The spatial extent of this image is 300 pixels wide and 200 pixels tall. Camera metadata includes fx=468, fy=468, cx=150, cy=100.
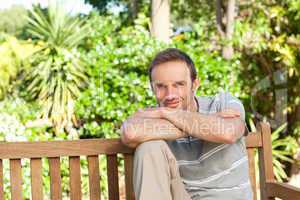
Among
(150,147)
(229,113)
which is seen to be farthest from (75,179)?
(229,113)

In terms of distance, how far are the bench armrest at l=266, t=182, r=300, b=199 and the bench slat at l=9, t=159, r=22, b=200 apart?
1.33 metres

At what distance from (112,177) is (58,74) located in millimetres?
3326

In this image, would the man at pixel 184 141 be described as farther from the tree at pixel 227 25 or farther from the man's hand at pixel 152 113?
the tree at pixel 227 25

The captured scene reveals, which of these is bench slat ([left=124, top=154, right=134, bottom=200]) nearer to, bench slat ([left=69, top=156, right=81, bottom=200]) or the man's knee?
bench slat ([left=69, top=156, right=81, bottom=200])

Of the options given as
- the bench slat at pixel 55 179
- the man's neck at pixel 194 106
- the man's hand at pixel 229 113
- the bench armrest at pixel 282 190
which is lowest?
the bench armrest at pixel 282 190

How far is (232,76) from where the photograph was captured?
5.52 metres

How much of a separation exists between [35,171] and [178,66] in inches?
35.7

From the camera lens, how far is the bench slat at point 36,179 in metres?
2.37

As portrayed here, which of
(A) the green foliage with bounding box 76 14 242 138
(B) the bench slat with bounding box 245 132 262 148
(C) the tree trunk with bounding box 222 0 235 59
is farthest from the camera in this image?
(C) the tree trunk with bounding box 222 0 235 59

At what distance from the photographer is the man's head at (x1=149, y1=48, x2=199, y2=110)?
2.21 meters

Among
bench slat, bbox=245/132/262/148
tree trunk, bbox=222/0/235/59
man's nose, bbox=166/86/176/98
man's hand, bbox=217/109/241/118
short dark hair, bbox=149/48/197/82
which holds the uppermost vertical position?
tree trunk, bbox=222/0/235/59

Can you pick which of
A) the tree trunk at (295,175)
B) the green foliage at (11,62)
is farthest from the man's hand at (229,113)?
the green foliage at (11,62)

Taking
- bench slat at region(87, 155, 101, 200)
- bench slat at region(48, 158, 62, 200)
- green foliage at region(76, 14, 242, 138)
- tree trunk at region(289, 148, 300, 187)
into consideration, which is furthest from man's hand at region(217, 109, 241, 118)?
tree trunk at region(289, 148, 300, 187)

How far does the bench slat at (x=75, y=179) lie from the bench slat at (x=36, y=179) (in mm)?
158
